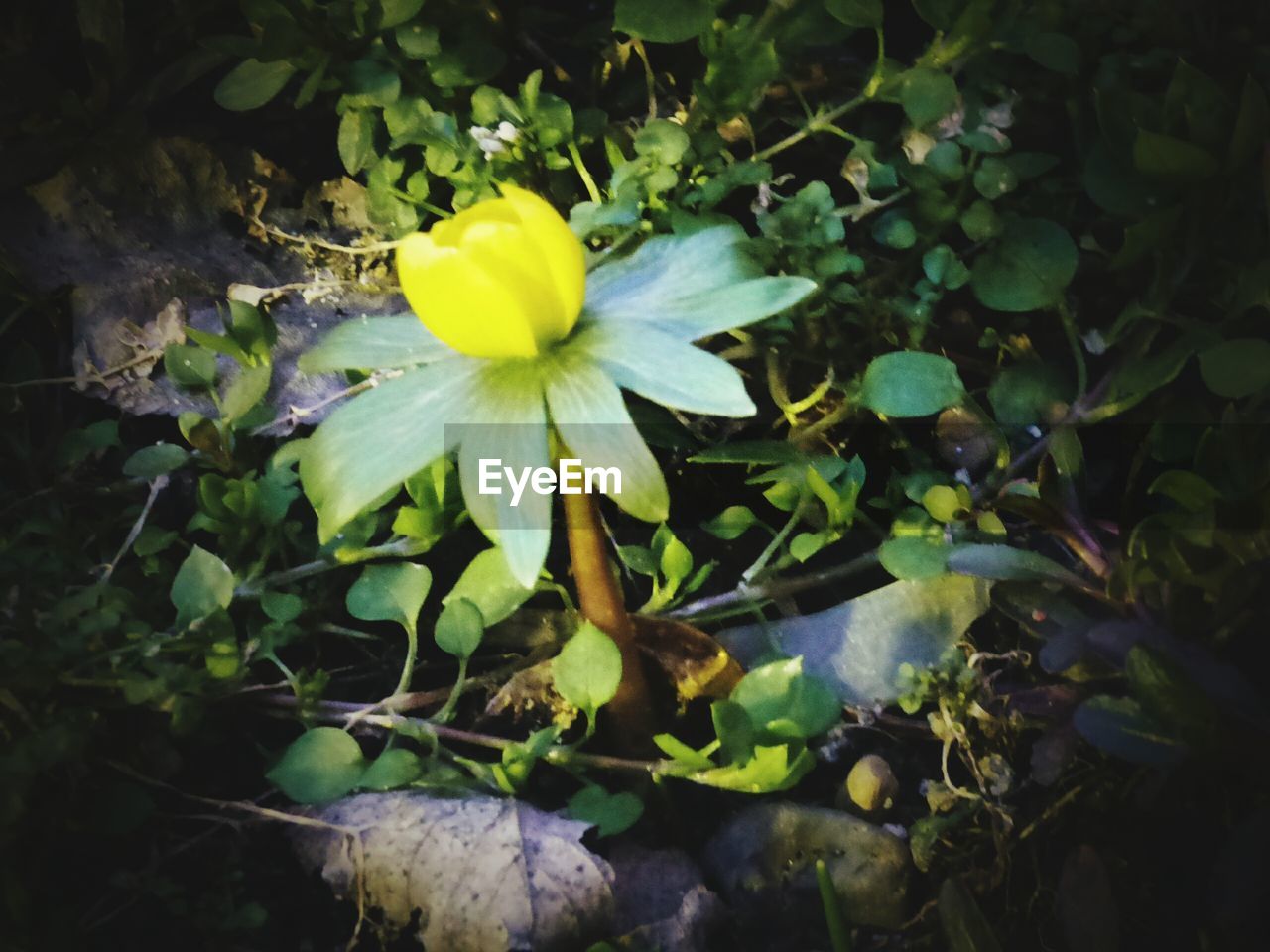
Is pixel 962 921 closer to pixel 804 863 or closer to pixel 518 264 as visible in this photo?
pixel 804 863

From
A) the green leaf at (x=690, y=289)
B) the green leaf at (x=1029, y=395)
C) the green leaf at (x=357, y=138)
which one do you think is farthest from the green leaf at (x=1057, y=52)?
the green leaf at (x=357, y=138)

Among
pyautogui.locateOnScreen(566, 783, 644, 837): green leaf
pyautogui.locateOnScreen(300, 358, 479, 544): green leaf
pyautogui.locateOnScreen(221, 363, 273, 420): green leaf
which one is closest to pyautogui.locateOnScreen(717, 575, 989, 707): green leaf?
pyautogui.locateOnScreen(566, 783, 644, 837): green leaf

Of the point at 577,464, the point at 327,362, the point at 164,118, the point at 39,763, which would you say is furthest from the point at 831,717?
the point at 164,118

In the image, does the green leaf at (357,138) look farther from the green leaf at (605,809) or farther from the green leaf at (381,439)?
the green leaf at (605,809)

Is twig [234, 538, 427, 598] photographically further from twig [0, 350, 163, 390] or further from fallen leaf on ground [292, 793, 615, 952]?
twig [0, 350, 163, 390]

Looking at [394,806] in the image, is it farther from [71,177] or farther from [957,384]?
[71,177]
